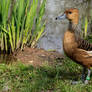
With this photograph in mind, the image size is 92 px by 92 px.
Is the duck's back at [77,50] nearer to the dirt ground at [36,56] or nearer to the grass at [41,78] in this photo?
the grass at [41,78]

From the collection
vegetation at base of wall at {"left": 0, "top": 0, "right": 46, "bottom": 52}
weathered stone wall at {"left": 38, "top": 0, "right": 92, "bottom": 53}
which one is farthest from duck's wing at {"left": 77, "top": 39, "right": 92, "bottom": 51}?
weathered stone wall at {"left": 38, "top": 0, "right": 92, "bottom": 53}

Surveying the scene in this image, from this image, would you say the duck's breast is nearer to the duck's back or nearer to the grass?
the duck's back

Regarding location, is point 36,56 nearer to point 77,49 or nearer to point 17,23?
point 17,23

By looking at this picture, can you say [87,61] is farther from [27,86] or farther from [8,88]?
[8,88]

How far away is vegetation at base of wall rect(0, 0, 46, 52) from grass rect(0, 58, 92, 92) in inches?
28.2

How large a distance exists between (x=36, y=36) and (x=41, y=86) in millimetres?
2075

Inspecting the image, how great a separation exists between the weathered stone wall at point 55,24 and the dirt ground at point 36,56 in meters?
0.59

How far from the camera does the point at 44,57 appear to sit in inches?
213

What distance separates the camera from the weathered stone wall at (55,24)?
6.52 meters

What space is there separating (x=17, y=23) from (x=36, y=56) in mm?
815

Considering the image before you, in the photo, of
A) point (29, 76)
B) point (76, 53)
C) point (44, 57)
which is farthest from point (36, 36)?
point (76, 53)

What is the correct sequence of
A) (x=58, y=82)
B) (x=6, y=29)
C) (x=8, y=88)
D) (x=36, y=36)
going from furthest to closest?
(x=36, y=36) < (x=6, y=29) < (x=58, y=82) < (x=8, y=88)

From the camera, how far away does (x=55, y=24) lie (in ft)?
24.6

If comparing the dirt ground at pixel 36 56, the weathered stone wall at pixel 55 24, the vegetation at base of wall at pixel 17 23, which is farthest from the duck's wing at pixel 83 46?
the weathered stone wall at pixel 55 24
